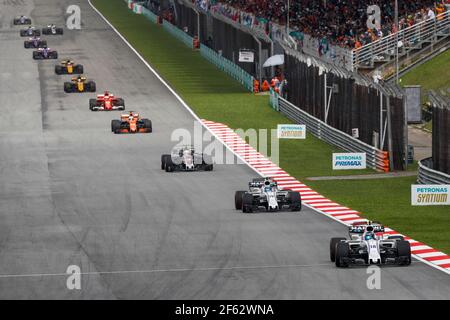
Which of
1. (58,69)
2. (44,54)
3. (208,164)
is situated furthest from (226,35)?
(208,164)

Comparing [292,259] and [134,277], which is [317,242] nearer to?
[292,259]

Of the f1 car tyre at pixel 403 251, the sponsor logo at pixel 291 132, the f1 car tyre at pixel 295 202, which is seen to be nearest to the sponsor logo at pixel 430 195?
the f1 car tyre at pixel 295 202

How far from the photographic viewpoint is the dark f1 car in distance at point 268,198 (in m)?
45.2

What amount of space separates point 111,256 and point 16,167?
71.5 feet

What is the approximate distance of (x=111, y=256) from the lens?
38.2m

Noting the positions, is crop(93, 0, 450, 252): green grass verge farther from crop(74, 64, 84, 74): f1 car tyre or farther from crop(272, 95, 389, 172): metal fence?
crop(74, 64, 84, 74): f1 car tyre

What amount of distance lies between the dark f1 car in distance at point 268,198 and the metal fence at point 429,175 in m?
5.73

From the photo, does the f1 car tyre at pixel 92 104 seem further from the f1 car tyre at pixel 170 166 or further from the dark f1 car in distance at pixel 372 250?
the dark f1 car in distance at pixel 372 250

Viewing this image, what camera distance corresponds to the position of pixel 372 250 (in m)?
35.5

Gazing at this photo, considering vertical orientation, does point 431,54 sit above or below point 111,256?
above

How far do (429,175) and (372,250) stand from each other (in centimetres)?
1517
